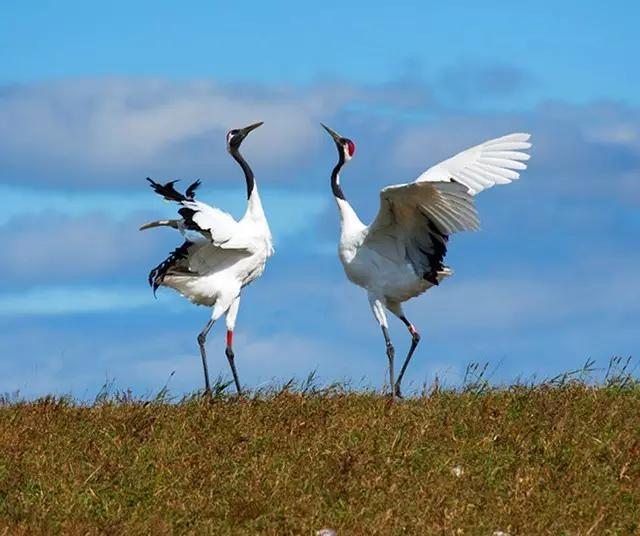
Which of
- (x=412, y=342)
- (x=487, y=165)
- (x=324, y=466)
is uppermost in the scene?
(x=487, y=165)

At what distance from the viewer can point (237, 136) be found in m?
17.4

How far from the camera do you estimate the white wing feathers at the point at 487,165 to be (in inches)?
585

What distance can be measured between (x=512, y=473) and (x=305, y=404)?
2681 millimetres

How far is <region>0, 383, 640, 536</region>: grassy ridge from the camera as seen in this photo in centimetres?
929

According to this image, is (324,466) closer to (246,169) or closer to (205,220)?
(205,220)

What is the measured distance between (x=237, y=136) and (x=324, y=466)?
26.2 feet

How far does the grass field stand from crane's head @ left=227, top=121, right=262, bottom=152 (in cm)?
541

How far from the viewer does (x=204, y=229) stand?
15039 millimetres

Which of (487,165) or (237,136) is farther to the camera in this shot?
(237,136)

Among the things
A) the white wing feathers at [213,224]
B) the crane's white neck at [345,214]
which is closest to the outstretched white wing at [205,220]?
the white wing feathers at [213,224]

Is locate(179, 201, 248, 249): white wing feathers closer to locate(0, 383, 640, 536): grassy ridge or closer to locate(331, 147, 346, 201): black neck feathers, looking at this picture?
locate(331, 147, 346, 201): black neck feathers

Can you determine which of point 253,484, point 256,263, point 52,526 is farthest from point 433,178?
point 52,526

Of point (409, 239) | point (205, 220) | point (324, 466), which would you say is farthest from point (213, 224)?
point (324, 466)

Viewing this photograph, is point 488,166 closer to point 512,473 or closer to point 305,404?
point 305,404
